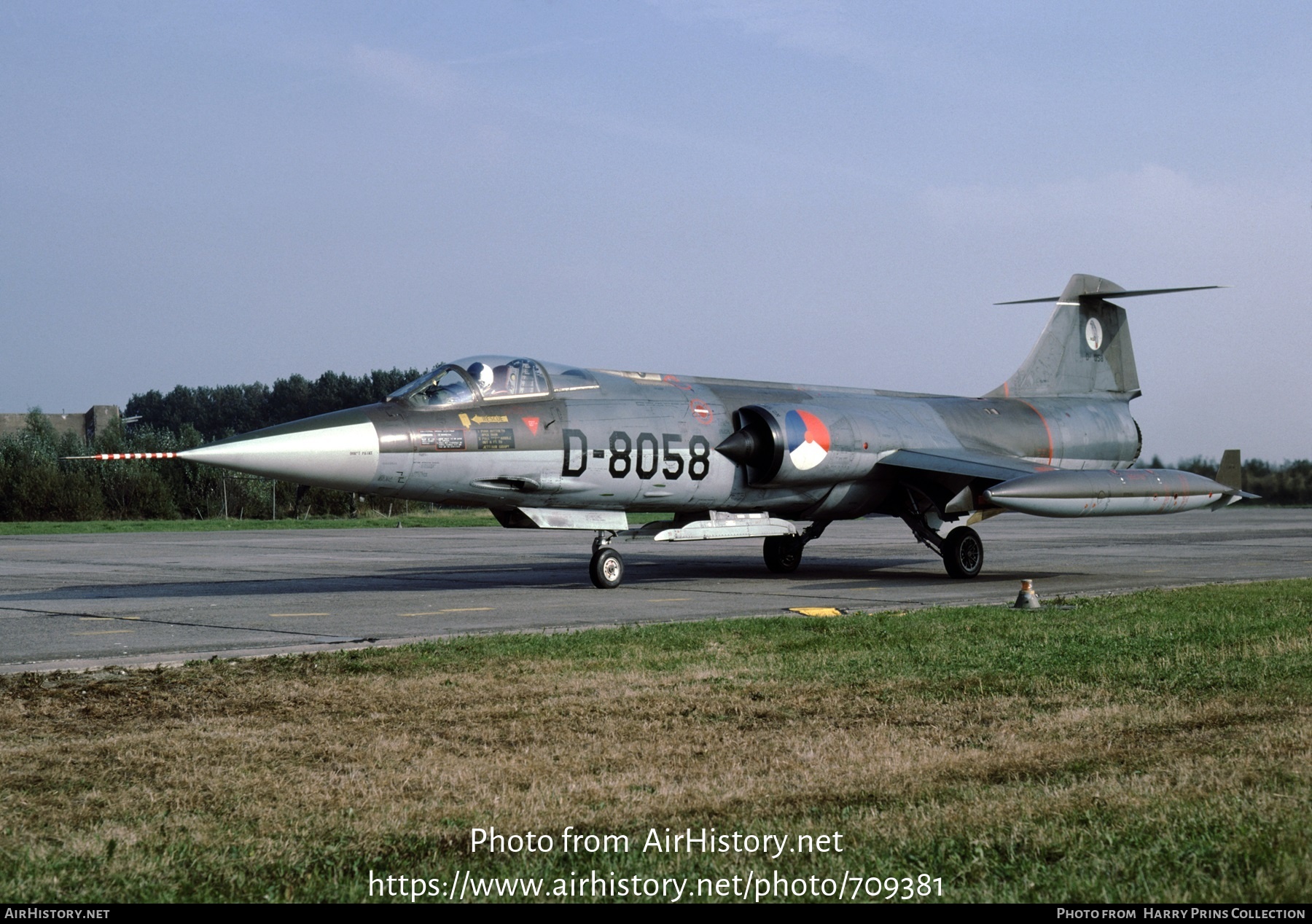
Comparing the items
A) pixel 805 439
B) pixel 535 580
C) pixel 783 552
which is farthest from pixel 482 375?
pixel 783 552

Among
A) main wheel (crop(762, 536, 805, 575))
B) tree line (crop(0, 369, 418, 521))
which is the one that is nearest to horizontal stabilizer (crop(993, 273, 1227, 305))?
main wheel (crop(762, 536, 805, 575))

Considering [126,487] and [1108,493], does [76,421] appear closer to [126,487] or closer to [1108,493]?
[126,487]

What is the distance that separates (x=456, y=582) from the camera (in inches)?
699

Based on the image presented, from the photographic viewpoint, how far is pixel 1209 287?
22.5 metres

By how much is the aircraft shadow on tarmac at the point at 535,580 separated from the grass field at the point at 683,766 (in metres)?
6.94

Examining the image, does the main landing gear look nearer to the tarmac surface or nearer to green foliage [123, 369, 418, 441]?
the tarmac surface

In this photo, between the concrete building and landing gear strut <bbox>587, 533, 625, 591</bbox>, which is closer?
landing gear strut <bbox>587, 533, 625, 591</bbox>

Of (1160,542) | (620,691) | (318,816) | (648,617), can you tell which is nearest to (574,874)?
(318,816)

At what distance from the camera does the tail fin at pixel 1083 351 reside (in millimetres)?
22828

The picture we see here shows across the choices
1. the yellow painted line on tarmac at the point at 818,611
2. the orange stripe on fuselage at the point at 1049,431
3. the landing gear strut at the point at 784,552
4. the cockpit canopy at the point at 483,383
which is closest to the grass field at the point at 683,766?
the yellow painted line on tarmac at the point at 818,611

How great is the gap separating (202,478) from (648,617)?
40.3m

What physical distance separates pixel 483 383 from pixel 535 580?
13.1 ft

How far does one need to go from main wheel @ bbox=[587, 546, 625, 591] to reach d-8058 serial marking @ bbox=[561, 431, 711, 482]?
1.13 m

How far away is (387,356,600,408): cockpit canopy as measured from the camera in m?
14.7
